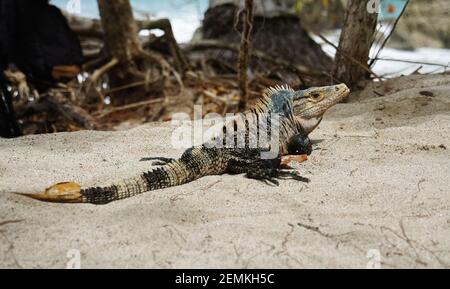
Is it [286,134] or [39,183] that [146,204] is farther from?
[286,134]

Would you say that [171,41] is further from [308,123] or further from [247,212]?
[247,212]

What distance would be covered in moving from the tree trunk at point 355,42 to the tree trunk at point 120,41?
2.68 metres

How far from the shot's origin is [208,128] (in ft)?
14.7

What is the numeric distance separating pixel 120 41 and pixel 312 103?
10.8 feet

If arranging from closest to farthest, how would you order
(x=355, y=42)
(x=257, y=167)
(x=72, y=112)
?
(x=257, y=167) → (x=355, y=42) → (x=72, y=112)

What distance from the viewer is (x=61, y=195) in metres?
2.63

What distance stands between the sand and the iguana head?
8.9 inches

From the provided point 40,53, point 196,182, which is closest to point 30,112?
point 40,53

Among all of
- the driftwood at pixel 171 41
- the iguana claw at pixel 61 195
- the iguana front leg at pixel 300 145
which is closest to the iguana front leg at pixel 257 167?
the iguana front leg at pixel 300 145

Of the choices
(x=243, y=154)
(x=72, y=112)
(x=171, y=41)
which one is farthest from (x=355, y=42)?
(x=72, y=112)

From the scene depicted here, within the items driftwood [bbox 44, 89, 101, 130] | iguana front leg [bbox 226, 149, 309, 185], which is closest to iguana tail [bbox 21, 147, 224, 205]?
iguana front leg [bbox 226, 149, 309, 185]

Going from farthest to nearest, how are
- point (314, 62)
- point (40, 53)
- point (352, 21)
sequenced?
1. point (314, 62)
2. point (40, 53)
3. point (352, 21)
